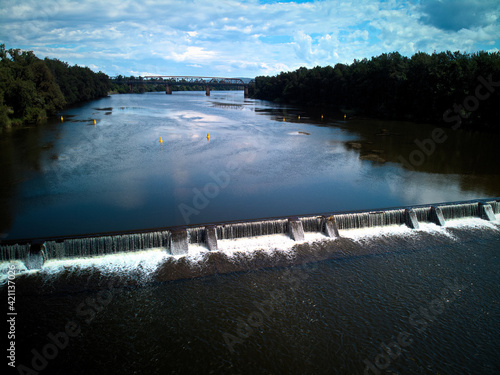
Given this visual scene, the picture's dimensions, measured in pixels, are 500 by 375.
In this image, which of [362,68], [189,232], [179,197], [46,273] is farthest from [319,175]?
[362,68]

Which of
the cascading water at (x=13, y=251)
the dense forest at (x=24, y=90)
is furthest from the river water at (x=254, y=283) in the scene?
the dense forest at (x=24, y=90)

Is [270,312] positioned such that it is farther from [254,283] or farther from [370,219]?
[370,219]

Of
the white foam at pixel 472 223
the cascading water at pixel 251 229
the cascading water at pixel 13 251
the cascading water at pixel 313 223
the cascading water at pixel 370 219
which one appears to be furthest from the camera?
the white foam at pixel 472 223

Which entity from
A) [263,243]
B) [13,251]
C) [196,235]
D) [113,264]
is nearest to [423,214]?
[263,243]

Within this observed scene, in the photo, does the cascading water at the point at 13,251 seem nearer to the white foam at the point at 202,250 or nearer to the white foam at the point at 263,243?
the white foam at the point at 202,250

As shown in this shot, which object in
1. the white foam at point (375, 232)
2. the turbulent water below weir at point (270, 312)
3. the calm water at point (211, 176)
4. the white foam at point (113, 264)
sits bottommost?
the turbulent water below weir at point (270, 312)

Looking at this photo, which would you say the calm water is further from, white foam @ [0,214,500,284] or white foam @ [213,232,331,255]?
white foam @ [0,214,500,284]

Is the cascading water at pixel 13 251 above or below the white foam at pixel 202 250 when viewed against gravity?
above

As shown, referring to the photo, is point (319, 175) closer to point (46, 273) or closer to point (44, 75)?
point (46, 273)
